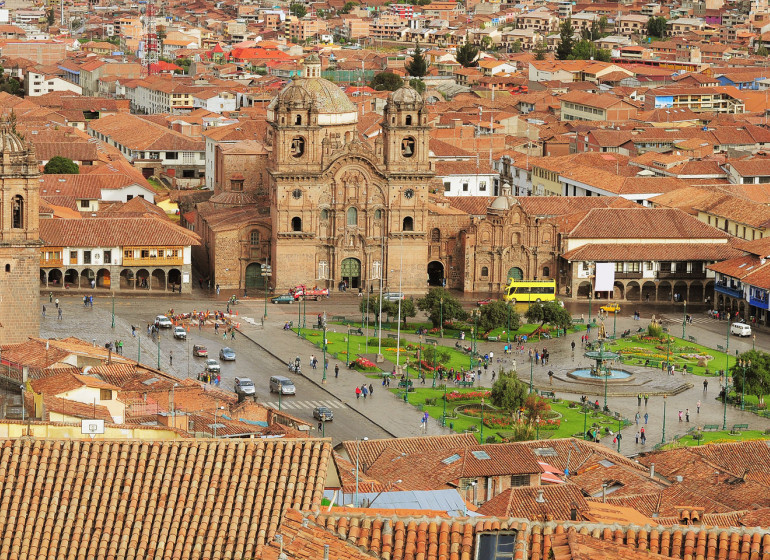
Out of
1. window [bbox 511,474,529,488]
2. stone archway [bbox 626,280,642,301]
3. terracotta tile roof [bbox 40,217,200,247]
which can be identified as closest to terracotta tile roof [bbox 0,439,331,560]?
window [bbox 511,474,529,488]

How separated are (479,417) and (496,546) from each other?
2010 inches

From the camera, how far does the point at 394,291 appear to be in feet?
352

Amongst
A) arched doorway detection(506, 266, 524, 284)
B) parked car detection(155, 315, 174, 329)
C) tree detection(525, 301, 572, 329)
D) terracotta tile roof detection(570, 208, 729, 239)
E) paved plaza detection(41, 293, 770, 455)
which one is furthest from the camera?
arched doorway detection(506, 266, 524, 284)

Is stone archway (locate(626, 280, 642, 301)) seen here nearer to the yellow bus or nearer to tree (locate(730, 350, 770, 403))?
the yellow bus

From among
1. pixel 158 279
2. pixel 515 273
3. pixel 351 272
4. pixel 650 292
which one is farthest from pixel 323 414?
pixel 650 292

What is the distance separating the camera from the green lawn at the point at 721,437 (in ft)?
240

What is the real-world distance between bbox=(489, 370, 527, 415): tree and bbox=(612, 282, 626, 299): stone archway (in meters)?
32.4

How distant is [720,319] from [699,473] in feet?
146

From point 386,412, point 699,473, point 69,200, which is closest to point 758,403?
point 386,412

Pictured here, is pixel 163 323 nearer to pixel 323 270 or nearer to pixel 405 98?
pixel 323 270

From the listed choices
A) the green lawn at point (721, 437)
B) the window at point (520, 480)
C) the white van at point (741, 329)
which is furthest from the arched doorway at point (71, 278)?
the window at point (520, 480)

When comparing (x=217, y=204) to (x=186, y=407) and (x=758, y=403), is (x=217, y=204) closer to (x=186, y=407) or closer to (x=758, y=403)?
(x=758, y=403)

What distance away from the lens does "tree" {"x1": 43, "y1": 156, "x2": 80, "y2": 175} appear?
5236 inches

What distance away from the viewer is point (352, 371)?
8662cm
